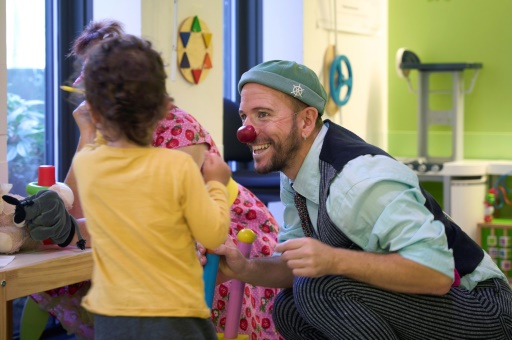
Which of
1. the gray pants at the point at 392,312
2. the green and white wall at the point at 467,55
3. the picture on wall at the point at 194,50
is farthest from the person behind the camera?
the green and white wall at the point at 467,55

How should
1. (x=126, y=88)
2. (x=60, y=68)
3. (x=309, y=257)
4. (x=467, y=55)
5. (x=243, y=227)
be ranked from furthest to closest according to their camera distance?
(x=467, y=55), (x=60, y=68), (x=243, y=227), (x=309, y=257), (x=126, y=88)

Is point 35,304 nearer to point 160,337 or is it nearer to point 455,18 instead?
point 160,337

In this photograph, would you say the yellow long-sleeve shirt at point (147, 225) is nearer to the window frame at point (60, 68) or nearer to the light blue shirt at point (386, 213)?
the light blue shirt at point (386, 213)

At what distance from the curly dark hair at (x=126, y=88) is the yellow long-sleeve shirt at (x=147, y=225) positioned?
0.04 metres

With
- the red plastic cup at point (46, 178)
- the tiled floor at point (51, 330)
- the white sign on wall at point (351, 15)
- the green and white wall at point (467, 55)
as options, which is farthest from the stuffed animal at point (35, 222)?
the green and white wall at point (467, 55)

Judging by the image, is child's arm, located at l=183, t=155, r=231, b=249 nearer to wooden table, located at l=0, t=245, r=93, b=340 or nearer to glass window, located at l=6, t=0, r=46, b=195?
wooden table, located at l=0, t=245, r=93, b=340

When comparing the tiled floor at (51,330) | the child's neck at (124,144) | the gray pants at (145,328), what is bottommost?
the tiled floor at (51,330)

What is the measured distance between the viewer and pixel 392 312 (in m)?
1.74

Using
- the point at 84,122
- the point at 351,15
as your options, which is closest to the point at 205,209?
the point at 84,122

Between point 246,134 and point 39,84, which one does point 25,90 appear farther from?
point 246,134

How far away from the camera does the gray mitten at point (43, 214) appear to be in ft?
6.13

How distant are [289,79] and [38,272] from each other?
68 cm

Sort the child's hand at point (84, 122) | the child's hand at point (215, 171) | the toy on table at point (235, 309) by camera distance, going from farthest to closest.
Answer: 1. the child's hand at point (84, 122)
2. the toy on table at point (235, 309)
3. the child's hand at point (215, 171)

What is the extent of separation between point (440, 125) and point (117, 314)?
4.10 meters
